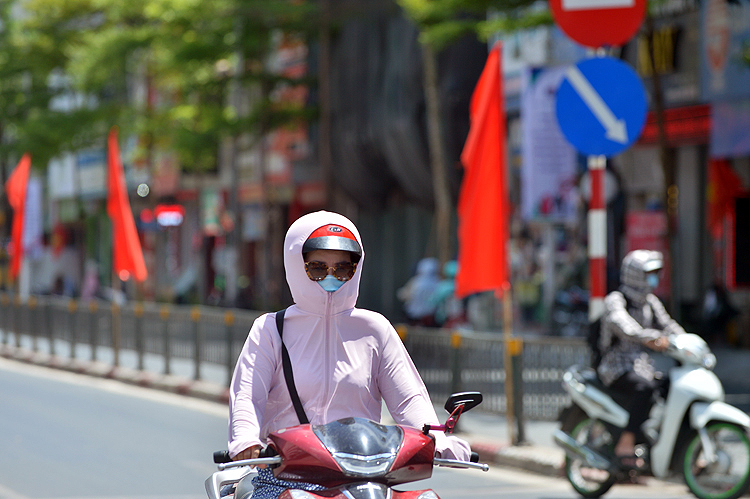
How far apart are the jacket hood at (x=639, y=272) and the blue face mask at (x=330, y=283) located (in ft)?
14.9

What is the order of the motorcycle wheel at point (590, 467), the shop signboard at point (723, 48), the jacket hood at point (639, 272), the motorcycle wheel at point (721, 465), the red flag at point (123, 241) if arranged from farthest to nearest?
1. the red flag at point (123, 241)
2. the shop signboard at point (723, 48)
3. the motorcycle wheel at point (590, 467)
4. the jacket hood at point (639, 272)
5. the motorcycle wheel at point (721, 465)

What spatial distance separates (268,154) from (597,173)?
2590cm

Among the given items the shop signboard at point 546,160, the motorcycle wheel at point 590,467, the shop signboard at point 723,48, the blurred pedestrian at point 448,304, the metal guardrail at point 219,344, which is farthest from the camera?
the shop signboard at point 546,160

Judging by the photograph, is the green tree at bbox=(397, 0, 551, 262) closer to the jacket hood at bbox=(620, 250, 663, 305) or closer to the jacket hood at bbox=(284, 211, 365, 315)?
the jacket hood at bbox=(620, 250, 663, 305)

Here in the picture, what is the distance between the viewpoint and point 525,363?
1050 cm

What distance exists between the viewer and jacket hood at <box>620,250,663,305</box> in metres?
8.02

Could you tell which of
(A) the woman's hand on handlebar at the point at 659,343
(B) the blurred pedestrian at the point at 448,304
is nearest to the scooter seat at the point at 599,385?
(A) the woman's hand on handlebar at the point at 659,343

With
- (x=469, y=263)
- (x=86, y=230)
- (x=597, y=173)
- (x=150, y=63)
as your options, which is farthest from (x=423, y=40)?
(x=86, y=230)

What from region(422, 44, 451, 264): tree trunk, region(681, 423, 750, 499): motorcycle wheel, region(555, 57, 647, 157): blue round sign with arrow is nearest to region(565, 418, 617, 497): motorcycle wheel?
region(681, 423, 750, 499): motorcycle wheel

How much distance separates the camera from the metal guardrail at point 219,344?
34.2 ft

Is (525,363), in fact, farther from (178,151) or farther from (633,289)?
(178,151)

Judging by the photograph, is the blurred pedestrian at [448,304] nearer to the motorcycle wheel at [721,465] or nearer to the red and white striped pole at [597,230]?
the red and white striped pole at [597,230]

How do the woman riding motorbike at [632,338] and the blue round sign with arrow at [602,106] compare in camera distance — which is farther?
the blue round sign with arrow at [602,106]

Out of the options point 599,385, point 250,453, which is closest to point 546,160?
point 599,385
